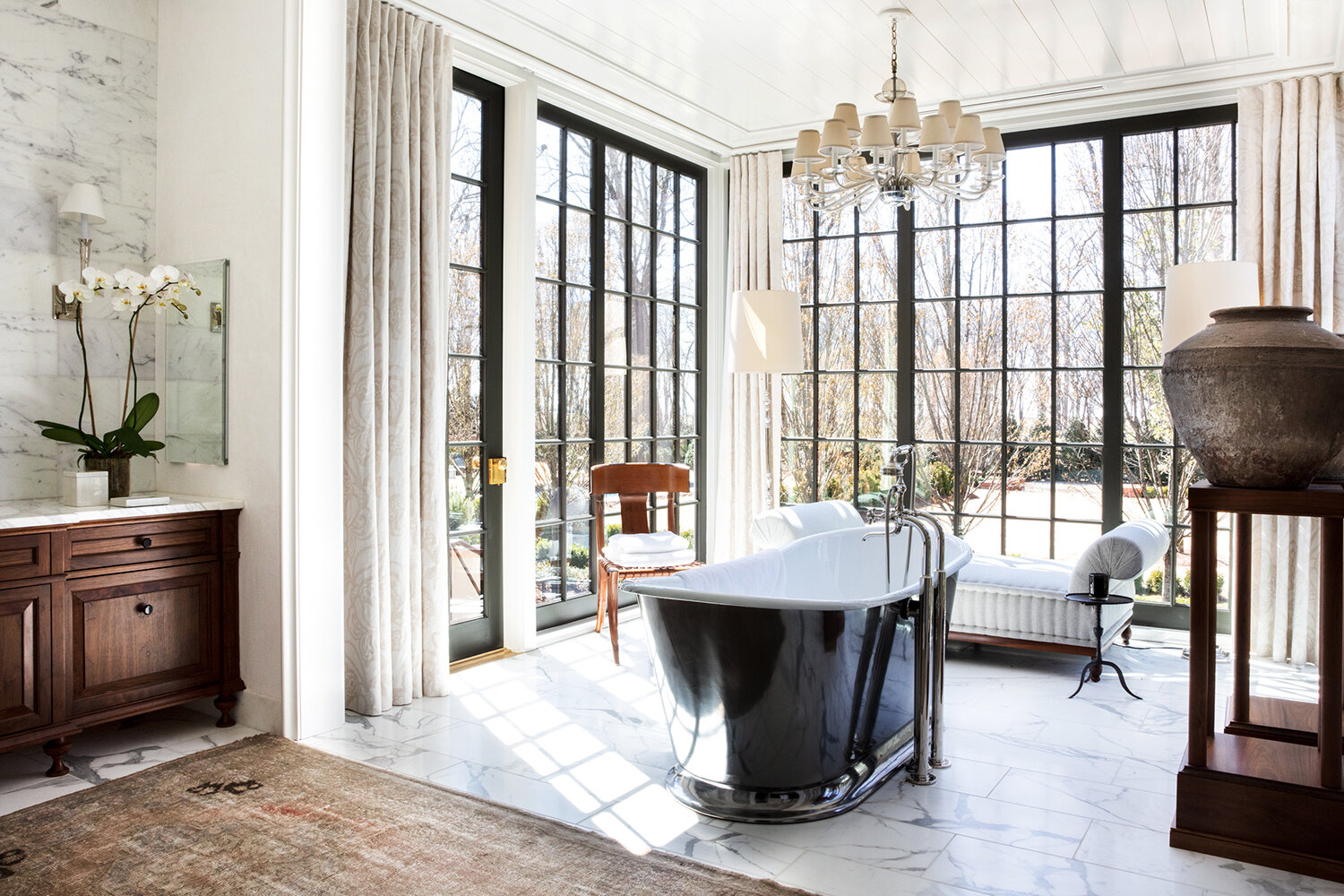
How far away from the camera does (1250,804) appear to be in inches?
101

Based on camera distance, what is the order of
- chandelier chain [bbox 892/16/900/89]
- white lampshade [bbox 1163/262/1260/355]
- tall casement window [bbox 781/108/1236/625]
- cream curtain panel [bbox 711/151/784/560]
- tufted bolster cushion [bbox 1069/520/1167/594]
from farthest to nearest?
cream curtain panel [bbox 711/151/784/560]
tall casement window [bbox 781/108/1236/625]
white lampshade [bbox 1163/262/1260/355]
tufted bolster cushion [bbox 1069/520/1167/594]
chandelier chain [bbox 892/16/900/89]

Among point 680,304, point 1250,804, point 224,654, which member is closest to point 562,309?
point 680,304

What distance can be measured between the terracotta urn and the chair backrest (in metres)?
2.91

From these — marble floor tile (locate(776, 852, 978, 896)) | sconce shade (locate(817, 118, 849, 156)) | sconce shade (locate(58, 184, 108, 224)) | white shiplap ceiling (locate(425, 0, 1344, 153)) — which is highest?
white shiplap ceiling (locate(425, 0, 1344, 153))

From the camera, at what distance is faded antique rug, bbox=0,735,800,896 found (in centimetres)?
237

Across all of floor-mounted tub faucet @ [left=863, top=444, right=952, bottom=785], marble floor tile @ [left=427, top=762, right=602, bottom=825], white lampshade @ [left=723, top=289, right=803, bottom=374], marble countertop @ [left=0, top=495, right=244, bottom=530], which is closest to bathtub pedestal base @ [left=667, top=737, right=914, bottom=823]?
floor-mounted tub faucet @ [left=863, top=444, right=952, bottom=785]

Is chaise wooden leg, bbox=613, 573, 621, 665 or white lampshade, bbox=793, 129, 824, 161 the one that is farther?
chaise wooden leg, bbox=613, 573, 621, 665

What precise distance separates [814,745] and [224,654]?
7.08 ft

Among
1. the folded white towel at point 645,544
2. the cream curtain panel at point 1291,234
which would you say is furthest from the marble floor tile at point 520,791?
the cream curtain panel at point 1291,234

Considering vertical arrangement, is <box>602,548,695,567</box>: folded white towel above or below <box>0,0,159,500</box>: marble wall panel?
below

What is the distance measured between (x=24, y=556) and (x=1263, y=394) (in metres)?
3.55

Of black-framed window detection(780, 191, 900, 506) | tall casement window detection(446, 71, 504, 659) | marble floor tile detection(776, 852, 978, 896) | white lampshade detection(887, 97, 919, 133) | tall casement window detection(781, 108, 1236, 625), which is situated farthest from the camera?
black-framed window detection(780, 191, 900, 506)

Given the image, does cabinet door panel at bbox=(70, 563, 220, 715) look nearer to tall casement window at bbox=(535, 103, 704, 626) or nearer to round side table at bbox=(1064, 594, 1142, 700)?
tall casement window at bbox=(535, 103, 704, 626)

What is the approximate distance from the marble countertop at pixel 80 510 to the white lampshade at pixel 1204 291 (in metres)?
4.03
